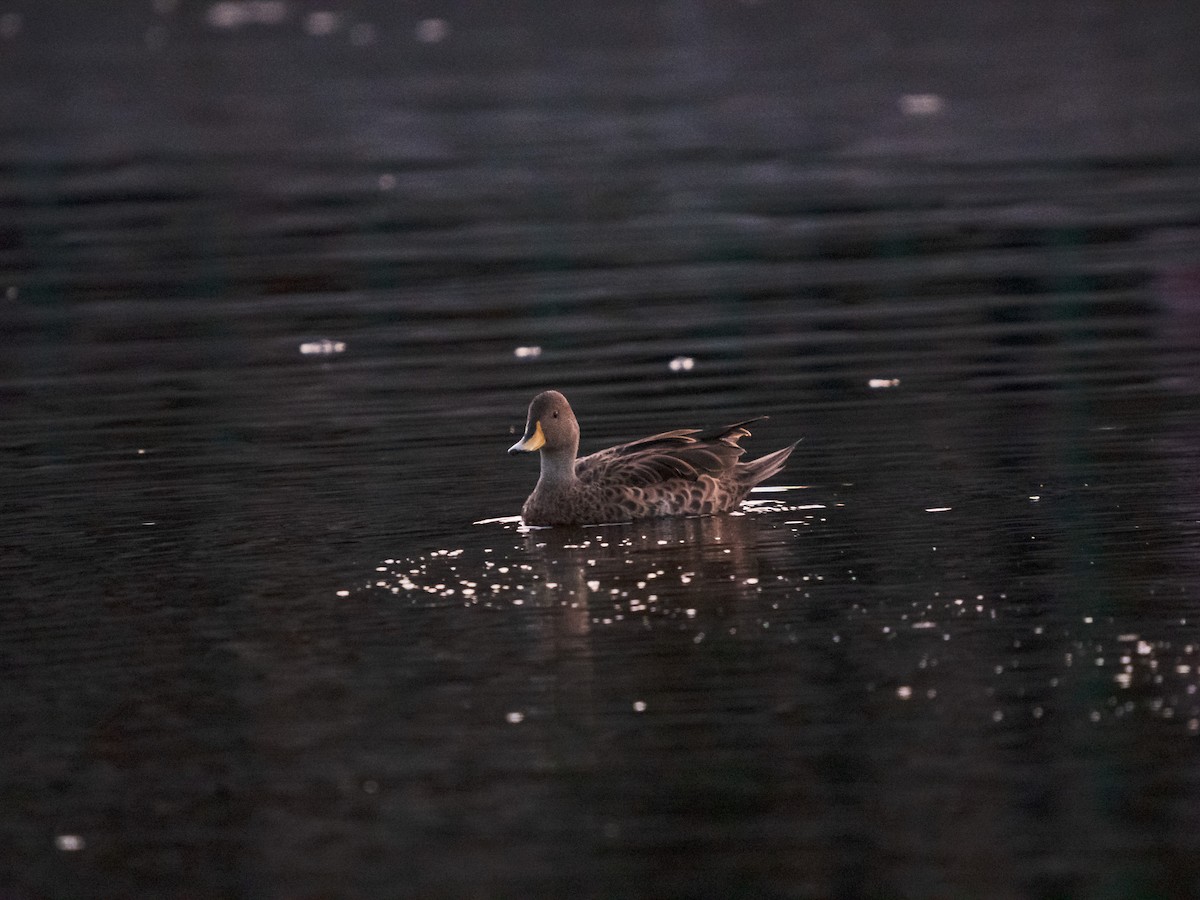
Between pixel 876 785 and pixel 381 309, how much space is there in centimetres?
1302

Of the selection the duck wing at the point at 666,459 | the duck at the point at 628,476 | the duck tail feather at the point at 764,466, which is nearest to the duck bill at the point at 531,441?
the duck at the point at 628,476

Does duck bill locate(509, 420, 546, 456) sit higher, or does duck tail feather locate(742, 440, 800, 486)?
duck bill locate(509, 420, 546, 456)

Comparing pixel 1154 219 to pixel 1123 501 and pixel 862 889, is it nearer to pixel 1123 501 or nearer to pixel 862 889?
pixel 1123 501

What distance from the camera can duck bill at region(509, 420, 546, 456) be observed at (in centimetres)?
1244

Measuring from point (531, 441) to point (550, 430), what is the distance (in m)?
0.14

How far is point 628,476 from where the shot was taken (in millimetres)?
12453

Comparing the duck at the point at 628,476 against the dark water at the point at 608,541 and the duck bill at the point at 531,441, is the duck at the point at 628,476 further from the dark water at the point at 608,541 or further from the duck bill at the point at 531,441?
the dark water at the point at 608,541

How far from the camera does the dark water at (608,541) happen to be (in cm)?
769

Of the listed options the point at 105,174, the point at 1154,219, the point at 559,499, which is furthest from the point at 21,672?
the point at 105,174

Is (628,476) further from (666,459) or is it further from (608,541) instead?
(608,541)

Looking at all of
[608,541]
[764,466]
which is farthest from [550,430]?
[764,466]

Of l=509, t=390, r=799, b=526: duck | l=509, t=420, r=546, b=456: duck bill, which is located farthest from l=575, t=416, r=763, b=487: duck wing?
l=509, t=420, r=546, b=456: duck bill

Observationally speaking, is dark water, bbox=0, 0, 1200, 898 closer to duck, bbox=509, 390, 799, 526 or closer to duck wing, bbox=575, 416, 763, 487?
duck, bbox=509, 390, 799, 526

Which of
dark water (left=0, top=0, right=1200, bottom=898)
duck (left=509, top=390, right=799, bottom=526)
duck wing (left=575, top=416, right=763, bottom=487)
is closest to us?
dark water (left=0, top=0, right=1200, bottom=898)
